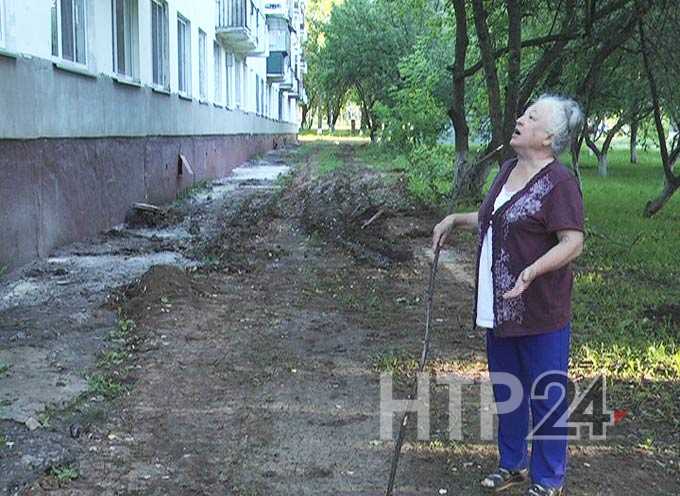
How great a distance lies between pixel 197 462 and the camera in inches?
152

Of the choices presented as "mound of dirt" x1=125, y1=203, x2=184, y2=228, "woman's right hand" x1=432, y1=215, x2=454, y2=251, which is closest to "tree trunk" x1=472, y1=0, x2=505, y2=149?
"mound of dirt" x1=125, y1=203, x2=184, y2=228

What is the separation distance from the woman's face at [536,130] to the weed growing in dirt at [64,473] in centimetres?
252

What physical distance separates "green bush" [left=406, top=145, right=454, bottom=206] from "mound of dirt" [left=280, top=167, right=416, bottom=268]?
39cm

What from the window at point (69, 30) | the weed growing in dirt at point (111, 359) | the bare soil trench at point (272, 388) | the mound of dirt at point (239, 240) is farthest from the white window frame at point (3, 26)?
the weed growing in dirt at point (111, 359)

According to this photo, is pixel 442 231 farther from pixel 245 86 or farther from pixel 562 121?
pixel 245 86

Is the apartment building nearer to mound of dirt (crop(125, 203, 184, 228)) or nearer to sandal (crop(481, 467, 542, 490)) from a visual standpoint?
mound of dirt (crop(125, 203, 184, 228))

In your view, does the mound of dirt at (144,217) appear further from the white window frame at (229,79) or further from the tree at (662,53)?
the white window frame at (229,79)

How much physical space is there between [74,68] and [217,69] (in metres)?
14.0

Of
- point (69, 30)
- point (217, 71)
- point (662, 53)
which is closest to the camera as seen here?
point (69, 30)

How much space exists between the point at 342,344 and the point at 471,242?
5.40 m

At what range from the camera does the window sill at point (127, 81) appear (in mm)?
11723

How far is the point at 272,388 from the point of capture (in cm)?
499

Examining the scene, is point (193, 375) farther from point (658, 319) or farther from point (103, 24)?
point (103, 24)

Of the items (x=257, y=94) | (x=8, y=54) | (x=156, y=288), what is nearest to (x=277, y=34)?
(x=257, y=94)
